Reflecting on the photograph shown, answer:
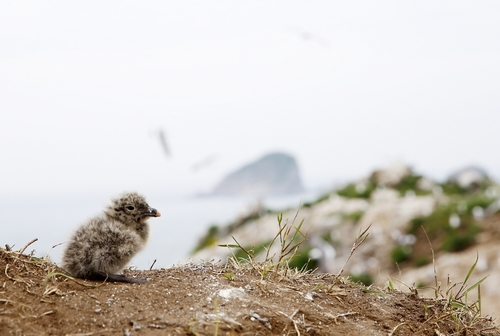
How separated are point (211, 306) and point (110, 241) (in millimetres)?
1505

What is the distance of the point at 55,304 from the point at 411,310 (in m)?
3.52

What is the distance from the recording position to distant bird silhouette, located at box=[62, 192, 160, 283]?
5523 millimetres

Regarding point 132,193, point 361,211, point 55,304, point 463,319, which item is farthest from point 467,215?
point 55,304

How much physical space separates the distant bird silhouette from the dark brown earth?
0.21 m

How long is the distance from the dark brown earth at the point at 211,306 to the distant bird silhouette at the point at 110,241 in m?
0.21

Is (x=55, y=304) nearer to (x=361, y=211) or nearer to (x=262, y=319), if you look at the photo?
(x=262, y=319)

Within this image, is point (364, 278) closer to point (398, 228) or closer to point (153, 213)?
point (398, 228)

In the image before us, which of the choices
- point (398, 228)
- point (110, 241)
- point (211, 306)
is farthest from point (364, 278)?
point (211, 306)

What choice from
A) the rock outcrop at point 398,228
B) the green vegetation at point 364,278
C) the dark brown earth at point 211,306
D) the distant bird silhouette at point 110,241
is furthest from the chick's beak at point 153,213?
the green vegetation at point 364,278

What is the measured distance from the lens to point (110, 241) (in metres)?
5.71

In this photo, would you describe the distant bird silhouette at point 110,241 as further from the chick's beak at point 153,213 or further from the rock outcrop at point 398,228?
the rock outcrop at point 398,228

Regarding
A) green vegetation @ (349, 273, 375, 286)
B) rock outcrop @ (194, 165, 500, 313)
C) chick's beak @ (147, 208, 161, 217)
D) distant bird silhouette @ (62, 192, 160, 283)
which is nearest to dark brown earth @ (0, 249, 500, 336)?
distant bird silhouette @ (62, 192, 160, 283)

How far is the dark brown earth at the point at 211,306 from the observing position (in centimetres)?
444

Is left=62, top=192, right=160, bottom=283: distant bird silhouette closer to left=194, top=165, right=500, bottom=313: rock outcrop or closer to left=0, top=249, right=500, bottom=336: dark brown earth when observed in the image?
left=0, top=249, right=500, bottom=336: dark brown earth
